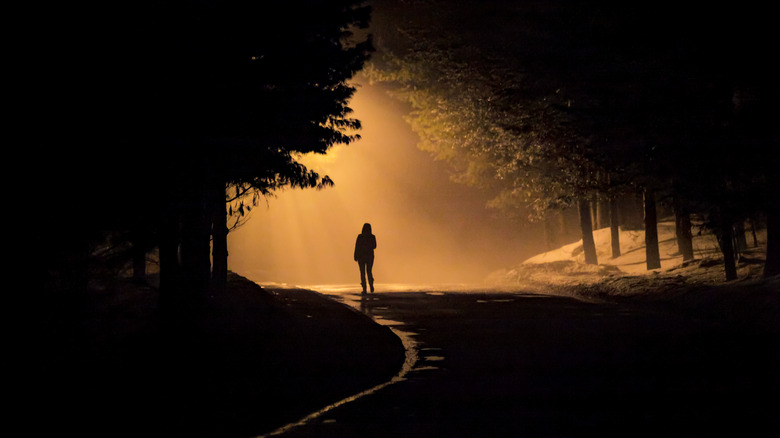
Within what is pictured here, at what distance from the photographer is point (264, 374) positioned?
1025cm

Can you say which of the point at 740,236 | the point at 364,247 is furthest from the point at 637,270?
the point at 364,247

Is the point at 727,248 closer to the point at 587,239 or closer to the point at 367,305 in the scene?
the point at 367,305

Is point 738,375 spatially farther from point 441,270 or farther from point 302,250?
point 302,250

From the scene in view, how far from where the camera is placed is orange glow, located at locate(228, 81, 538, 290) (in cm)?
7031

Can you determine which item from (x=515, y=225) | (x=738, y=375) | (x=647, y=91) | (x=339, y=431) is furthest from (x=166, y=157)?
(x=515, y=225)

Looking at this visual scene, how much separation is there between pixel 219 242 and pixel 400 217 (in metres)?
56.2

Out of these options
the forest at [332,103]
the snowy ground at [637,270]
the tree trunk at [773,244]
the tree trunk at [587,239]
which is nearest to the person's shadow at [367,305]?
the forest at [332,103]

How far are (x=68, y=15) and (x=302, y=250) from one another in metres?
90.7

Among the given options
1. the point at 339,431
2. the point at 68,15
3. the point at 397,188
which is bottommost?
the point at 339,431

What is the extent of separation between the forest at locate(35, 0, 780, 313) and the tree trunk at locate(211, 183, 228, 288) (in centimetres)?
6

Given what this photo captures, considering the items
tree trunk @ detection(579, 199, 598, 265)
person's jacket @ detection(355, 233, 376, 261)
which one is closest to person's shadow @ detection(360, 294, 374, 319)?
person's jacket @ detection(355, 233, 376, 261)

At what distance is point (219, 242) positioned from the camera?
76.9ft

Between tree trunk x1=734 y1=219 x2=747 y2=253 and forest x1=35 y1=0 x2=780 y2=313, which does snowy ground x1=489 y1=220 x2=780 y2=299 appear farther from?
forest x1=35 y1=0 x2=780 y2=313

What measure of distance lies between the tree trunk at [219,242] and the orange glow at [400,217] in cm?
3747
